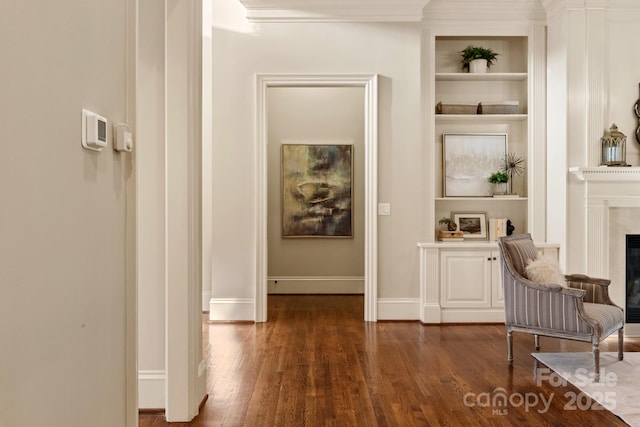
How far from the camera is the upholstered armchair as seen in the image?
346 centimetres

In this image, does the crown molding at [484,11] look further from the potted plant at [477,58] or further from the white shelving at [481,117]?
the white shelving at [481,117]

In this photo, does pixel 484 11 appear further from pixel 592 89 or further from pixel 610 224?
pixel 610 224

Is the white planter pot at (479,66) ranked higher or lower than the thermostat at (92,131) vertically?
higher

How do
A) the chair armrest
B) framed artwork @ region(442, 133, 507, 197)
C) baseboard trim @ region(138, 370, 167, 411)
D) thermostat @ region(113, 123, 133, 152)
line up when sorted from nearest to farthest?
thermostat @ region(113, 123, 133, 152), baseboard trim @ region(138, 370, 167, 411), the chair armrest, framed artwork @ region(442, 133, 507, 197)

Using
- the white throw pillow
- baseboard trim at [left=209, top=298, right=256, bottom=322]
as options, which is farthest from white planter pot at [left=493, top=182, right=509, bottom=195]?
baseboard trim at [left=209, top=298, right=256, bottom=322]

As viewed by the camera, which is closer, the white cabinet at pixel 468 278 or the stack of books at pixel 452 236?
the white cabinet at pixel 468 278

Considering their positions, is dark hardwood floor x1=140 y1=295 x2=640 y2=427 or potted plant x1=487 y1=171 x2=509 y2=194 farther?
potted plant x1=487 y1=171 x2=509 y2=194

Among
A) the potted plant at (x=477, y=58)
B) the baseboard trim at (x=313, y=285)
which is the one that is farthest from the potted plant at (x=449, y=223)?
the baseboard trim at (x=313, y=285)

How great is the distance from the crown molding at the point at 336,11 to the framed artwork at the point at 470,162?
1.37 meters

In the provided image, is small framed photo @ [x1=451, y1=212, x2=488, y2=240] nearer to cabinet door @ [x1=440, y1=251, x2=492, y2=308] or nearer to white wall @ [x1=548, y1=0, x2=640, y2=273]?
cabinet door @ [x1=440, y1=251, x2=492, y2=308]

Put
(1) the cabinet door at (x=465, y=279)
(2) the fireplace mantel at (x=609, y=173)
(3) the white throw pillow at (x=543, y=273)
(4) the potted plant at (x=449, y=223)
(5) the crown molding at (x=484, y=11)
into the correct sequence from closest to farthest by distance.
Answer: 1. (3) the white throw pillow at (x=543, y=273)
2. (2) the fireplace mantel at (x=609, y=173)
3. (1) the cabinet door at (x=465, y=279)
4. (5) the crown molding at (x=484, y=11)
5. (4) the potted plant at (x=449, y=223)

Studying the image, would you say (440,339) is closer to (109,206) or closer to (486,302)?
(486,302)

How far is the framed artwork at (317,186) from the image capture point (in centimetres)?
679

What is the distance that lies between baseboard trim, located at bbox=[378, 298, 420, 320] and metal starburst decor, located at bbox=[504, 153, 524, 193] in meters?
1.67
